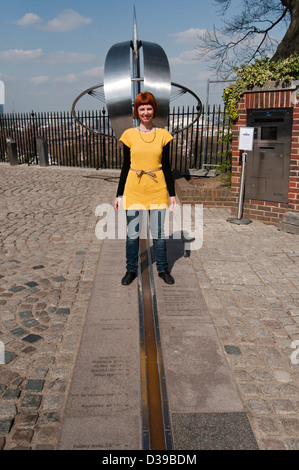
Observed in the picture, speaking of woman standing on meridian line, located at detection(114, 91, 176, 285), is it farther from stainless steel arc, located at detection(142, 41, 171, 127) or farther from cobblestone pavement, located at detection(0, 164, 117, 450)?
stainless steel arc, located at detection(142, 41, 171, 127)

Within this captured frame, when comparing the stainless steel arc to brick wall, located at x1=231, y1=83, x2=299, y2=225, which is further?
the stainless steel arc

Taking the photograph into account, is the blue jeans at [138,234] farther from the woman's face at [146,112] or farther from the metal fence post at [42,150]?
the metal fence post at [42,150]

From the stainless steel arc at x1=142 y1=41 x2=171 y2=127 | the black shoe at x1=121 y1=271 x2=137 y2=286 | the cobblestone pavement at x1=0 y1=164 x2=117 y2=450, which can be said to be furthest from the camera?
the stainless steel arc at x1=142 y1=41 x2=171 y2=127

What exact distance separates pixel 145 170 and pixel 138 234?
28.8 inches

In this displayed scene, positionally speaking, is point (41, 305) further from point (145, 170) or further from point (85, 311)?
point (145, 170)

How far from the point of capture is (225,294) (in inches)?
165

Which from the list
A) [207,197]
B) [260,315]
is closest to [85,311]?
A: [260,315]

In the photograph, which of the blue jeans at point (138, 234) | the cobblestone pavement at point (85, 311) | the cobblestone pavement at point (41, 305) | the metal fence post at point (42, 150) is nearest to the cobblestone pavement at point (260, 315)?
the cobblestone pavement at point (85, 311)

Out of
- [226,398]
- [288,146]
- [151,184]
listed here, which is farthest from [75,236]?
[226,398]

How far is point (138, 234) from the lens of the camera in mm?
4344

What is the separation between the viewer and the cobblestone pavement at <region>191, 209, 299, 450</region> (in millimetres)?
2496

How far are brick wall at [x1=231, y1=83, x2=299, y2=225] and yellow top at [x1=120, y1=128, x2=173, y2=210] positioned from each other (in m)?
3.12

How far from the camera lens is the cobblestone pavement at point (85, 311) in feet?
8.10

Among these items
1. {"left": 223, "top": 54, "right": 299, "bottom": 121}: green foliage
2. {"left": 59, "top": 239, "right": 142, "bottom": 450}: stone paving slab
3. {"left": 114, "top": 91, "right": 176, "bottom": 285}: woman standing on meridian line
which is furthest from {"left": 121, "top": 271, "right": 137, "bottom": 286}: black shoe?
{"left": 223, "top": 54, "right": 299, "bottom": 121}: green foliage
